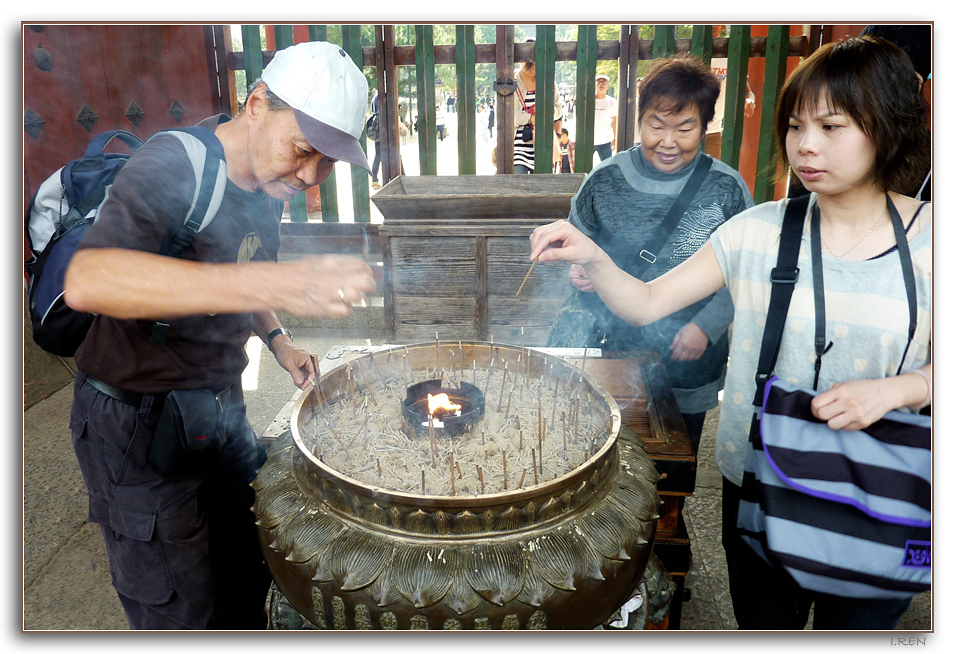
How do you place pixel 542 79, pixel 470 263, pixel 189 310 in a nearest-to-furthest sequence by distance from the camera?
1. pixel 189 310
2. pixel 470 263
3. pixel 542 79

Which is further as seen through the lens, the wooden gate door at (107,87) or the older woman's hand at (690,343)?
the older woman's hand at (690,343)

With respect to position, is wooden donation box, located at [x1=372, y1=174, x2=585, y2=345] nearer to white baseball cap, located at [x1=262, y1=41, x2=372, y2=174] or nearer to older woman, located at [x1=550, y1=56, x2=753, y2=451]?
older woman, located at [x1=550, y1=56, x2=753, y2=451]

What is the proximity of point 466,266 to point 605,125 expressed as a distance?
1.83m

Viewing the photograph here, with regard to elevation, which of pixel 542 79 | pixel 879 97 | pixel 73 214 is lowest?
pixel 73 214

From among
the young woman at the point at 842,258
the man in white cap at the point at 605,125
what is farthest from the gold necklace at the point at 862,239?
the man in white cap at the point at 605,125

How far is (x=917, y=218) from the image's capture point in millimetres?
1503

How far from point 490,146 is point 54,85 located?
3.02m

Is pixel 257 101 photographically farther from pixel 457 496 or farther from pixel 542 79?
pixel 542 79

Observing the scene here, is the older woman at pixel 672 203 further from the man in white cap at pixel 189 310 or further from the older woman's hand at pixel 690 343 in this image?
the man in white cap at pixel 189 310

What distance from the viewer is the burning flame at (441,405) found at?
1776 mm

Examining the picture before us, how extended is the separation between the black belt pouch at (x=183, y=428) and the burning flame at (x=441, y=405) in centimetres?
65

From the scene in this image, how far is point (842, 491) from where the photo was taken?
145 centimetres

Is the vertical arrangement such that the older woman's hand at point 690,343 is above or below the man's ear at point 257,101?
below

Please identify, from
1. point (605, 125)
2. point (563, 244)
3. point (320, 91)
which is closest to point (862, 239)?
point (563, 244)
